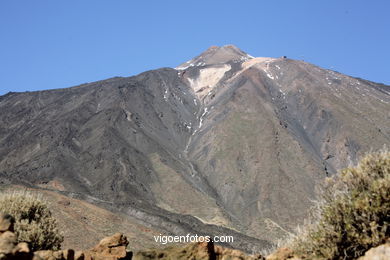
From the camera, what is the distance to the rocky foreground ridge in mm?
7324

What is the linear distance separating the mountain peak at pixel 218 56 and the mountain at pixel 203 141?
1699cm

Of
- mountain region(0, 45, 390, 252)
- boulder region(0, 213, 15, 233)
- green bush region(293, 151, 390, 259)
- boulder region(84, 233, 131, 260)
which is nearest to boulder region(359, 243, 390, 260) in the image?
green bush region(293, 151, 390, 259)

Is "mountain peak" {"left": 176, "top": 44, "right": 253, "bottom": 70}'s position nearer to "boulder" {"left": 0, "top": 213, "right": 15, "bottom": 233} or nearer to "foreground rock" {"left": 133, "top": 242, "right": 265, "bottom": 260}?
"foreground rock" {"left": 133, "top": 242, "right": 265, "bottom": 260}

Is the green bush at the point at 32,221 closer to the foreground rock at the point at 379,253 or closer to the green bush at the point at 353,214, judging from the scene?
the green bush at the point at 353,214

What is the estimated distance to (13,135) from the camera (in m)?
97.4

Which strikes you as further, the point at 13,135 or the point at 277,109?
the point at 277,109

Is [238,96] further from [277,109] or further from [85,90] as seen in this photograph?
[85,90]

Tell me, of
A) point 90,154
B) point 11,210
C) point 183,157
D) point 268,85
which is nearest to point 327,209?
point 11,210

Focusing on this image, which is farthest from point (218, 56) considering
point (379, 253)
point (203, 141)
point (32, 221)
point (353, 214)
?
point (379, 253)

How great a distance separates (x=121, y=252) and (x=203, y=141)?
8737 cm

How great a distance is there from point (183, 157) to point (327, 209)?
8644 centimetres

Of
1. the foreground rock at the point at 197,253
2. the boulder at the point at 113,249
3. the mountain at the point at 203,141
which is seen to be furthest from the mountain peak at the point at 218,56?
the foreground rock at the point at 197,253

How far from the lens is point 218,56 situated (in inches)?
6171

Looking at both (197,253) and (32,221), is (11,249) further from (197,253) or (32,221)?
(32,221)
